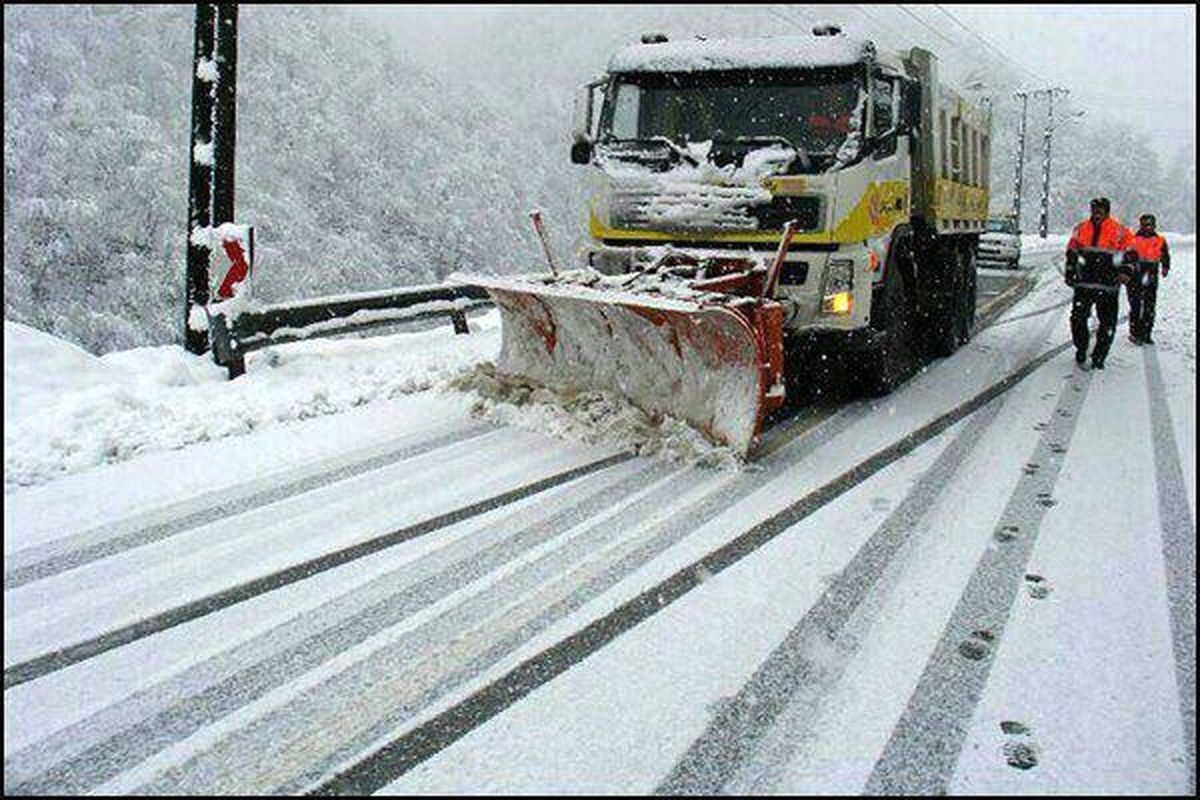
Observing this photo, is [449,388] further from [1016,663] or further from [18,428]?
[1016,663]

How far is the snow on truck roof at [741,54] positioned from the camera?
676cm

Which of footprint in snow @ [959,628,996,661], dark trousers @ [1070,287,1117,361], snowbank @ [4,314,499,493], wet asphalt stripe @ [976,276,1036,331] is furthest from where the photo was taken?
wet asphalt stripe @ [976,276,1036,331]

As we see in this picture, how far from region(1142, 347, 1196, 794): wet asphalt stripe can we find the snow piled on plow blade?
82.1 inches

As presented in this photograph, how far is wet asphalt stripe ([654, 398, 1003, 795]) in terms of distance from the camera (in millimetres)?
2494

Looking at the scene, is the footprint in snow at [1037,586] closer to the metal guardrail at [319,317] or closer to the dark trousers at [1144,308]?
the metal guardrail at [319,317]

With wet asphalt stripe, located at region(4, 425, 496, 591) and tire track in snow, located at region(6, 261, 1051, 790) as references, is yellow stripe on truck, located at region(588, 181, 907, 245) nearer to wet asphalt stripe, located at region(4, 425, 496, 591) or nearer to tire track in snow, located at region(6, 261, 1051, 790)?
tire track in snow, located at region(6, 261, 1051, 790)

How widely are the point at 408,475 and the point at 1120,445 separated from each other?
4483 millimetres

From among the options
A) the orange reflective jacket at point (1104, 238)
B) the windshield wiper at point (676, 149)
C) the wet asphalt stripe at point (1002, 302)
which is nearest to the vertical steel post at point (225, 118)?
the windshield wiper at point (676, 149)

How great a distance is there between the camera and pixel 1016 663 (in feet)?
10.1

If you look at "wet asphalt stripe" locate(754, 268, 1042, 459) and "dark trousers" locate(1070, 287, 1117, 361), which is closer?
"wet asphalt stripe" locate(754, 268, 1042, 459)

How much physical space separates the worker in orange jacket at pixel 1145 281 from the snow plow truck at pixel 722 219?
4.85 meters

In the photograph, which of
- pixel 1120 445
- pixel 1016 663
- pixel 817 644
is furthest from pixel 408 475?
pixel 1120 445

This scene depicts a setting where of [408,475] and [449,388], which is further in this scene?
[449,388]

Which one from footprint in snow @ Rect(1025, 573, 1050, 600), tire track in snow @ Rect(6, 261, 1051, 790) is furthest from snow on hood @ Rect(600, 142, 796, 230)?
footprint in snow @ Rect(1025, 573, 1050, 600)
